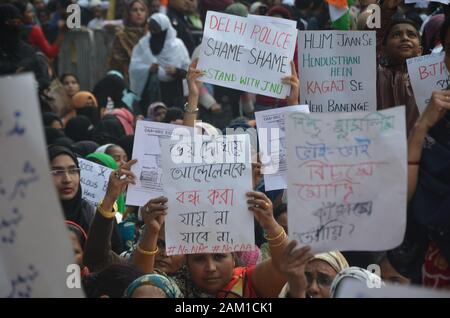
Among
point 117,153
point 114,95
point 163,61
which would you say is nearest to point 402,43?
point 117,153

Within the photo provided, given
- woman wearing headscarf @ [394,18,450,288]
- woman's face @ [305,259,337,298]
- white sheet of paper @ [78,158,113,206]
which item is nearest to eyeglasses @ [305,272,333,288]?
woman's face @ [305,259,337,298]

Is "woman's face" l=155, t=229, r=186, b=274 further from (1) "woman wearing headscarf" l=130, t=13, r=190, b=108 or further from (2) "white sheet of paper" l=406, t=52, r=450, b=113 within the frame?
(1) "woman wearing headscarf" l=130, t=13, r=190, b=108

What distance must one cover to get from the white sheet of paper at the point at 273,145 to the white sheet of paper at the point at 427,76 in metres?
0.70

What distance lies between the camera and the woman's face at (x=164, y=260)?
556 cm

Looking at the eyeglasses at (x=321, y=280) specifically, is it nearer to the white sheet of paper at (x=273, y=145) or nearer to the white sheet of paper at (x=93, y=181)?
the white sheet of paper at (x=273, y=145)

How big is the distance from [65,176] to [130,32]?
19.6 feet

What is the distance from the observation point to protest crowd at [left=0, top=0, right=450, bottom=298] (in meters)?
4.29

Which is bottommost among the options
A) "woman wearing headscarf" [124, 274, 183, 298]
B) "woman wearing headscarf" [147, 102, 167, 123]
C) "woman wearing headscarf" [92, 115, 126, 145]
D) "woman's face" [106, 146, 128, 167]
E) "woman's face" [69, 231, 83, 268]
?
"woman wearing headscarf" [92, 115, 126, 145]

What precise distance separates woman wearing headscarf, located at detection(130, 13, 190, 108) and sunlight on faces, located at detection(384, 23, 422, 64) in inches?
186

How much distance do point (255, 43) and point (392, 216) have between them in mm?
2727

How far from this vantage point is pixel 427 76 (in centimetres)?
599

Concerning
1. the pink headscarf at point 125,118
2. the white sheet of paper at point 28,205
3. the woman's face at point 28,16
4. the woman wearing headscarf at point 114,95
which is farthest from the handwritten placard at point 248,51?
the woman's face at point 28,16
